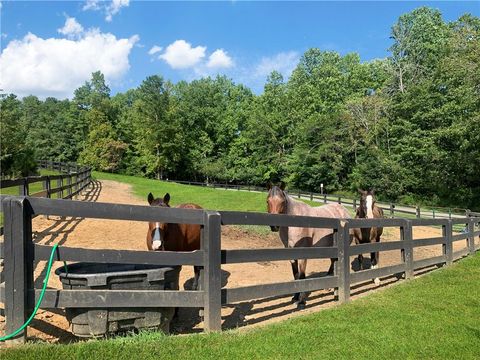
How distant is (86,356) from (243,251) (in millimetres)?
2165

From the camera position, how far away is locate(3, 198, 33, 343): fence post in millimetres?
3609

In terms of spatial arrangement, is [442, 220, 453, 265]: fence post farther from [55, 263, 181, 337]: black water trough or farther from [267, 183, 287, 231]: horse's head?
[55, 263, 181, 337]: black water trough

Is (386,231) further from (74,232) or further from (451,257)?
(74,232)

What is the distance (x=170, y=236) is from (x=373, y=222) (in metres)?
3.93

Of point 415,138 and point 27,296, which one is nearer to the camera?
point 27,296

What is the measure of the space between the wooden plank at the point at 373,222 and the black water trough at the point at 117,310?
3518mm

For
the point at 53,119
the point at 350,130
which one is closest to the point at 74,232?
the point at 350,130

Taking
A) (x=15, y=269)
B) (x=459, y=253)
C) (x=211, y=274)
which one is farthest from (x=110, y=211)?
(x=459, y=253)

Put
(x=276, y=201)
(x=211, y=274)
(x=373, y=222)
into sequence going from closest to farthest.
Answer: (x=211, y=274), (x=276, y=201), (x=373, y=222)

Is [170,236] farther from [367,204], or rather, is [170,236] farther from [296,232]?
[367,204]

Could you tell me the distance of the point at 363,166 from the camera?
147 feet

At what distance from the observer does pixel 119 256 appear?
4.11 m

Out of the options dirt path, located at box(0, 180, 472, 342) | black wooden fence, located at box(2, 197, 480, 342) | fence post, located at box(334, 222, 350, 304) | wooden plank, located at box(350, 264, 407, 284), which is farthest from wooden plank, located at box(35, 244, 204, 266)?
wooden plank, located at box(350, 264, 407, 284)

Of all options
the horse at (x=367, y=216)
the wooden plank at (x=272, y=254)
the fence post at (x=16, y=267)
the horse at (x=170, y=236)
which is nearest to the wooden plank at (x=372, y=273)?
the wooden plank at (x=272, y=254)
